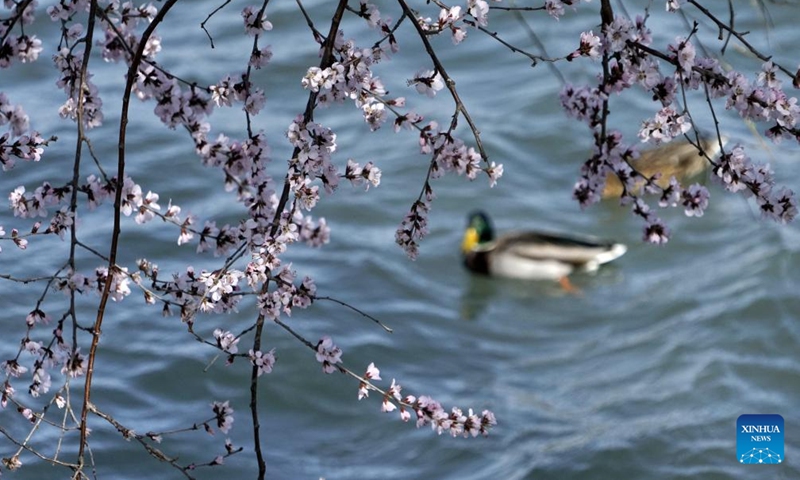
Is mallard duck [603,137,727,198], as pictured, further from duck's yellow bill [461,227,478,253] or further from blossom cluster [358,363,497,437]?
blossom cluster [358,363,497,437]

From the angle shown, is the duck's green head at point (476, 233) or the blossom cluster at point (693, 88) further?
the duck's green head at point (476, 233)

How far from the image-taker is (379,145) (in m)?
10.4

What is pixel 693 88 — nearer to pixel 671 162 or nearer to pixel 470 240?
pixel 470 240

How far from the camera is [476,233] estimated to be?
9.41 m

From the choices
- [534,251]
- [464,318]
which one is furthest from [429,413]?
[534,251]

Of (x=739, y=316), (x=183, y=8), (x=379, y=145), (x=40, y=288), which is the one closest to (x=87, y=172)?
(x=40, y=288)

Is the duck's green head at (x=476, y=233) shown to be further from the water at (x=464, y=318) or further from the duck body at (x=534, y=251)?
the water at (x=464, y=318)

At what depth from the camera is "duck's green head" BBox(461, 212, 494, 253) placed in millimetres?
9398

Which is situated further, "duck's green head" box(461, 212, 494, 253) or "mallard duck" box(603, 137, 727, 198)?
"mallard duck" box(603, 137, 727, 198)

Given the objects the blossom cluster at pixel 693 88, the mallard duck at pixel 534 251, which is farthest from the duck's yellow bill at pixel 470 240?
the blossom cluster at pixel 693 88

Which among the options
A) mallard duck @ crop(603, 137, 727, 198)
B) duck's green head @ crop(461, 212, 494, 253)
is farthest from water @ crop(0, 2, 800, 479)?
mallard duck @ crop(603, 137, 727, 198)

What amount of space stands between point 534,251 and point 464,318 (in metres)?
1.04

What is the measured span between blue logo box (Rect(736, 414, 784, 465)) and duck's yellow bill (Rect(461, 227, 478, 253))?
274 cm

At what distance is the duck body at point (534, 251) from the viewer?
30.6 ft
